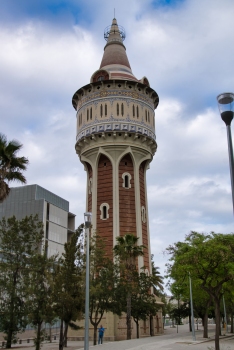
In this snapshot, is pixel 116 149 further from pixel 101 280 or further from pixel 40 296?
pixel 40 296

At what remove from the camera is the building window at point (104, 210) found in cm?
3700

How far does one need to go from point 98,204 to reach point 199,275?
1648 cm

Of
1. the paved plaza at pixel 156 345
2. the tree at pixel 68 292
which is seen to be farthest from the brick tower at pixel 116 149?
the tree at pixel 68 292

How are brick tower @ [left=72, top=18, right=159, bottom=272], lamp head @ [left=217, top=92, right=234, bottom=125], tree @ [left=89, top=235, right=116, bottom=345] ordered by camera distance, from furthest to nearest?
brick tower @ [left=72, top=18, right=159, bottom=272], tree @ [left=89, top=235, right=116, bottom=345], lamp head @ [left=217, top=92, right=234, bottom=125]

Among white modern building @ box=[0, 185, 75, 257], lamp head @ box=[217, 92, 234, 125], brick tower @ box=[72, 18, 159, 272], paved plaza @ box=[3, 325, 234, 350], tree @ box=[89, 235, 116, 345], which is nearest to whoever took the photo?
lamp head @ box=[217, 92, 234, 125]

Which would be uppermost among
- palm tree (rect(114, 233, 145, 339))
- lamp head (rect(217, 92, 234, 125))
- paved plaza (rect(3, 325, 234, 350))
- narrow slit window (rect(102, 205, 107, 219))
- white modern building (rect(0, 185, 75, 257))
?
white modern building (rect(0, 185, 75, 257))

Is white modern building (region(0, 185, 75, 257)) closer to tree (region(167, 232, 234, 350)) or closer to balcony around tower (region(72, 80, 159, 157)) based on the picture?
balcony around tower (region(72, 80, 159, 157))

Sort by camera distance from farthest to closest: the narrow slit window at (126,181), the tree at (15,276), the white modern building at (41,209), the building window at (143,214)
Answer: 1. the white modern building at (41,209)
2. the narrow slit window at (126,181)
3. the building window at (143,214)
4. the tree at (15,276)

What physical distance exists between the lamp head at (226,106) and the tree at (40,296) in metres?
15.2

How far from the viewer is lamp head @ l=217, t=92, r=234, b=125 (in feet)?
32.7

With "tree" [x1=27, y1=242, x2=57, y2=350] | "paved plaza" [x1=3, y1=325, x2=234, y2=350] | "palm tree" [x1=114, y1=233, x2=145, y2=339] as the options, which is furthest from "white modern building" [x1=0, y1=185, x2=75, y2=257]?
"tree" [x1=27, y1=242, x2=57, y2=350]

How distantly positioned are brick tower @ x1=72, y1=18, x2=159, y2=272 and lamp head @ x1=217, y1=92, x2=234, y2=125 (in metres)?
26.7

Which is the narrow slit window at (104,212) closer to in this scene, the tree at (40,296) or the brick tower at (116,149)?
the brick tower at (116,149)

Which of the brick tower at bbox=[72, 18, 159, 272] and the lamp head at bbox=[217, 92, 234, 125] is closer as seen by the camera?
the lamp head at bbox=[217, 92, 234, 125]
